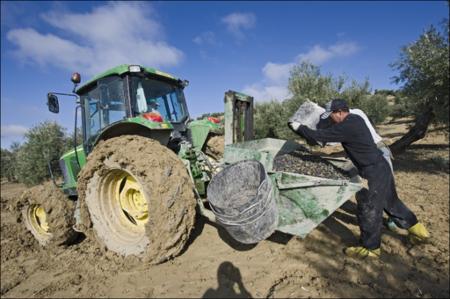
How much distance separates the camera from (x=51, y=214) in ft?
14.0

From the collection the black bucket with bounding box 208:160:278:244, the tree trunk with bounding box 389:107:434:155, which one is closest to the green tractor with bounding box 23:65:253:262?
the black bucket with bounding box 208:160:278:244

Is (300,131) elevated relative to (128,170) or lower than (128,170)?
elevated

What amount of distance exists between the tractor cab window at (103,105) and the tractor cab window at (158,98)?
0.68 ft

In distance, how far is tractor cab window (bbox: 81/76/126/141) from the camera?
4.33 meters

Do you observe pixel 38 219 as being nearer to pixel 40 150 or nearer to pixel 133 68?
pixel 133 68

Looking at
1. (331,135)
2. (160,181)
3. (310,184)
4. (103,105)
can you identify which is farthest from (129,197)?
(331,135)

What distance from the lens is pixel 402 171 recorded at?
786 cm

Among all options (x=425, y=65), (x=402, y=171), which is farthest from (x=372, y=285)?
(x=425, y=65)

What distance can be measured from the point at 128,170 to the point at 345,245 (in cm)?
288

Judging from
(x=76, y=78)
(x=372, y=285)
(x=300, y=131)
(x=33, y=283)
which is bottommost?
(x=33, y=283)

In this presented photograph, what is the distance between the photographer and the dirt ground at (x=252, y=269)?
2797mm

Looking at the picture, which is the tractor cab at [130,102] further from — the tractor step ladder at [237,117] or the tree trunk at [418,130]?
the tree trunk at [418,130]

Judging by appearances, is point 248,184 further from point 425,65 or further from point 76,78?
point 425,65

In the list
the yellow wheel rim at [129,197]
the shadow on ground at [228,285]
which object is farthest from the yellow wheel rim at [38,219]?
the shadow on ground at [228,285]
